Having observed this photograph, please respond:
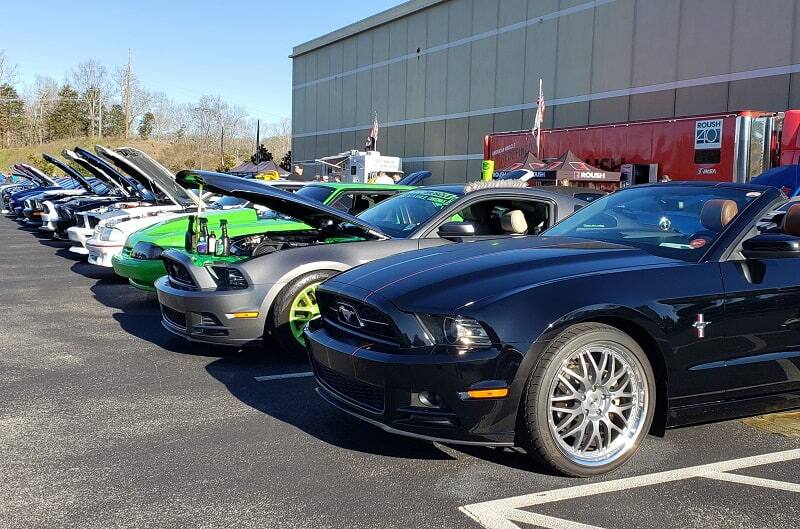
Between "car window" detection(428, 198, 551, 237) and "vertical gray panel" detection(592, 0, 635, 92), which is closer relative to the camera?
"car window" detection(428, 198, 551, 237)

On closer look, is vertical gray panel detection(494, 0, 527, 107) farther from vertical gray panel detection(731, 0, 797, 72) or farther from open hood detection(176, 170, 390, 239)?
open hood detection(176, 170, 390, 239)

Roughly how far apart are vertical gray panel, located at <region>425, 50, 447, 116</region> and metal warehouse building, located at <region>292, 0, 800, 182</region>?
8cm

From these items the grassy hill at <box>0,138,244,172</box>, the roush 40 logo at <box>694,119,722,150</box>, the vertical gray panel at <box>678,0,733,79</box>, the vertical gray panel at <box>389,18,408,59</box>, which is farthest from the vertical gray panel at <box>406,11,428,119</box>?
the grassy hill at <box>0,138,244,172</box>

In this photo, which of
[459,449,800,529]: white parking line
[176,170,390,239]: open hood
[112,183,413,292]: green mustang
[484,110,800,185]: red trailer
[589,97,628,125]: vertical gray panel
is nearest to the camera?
[459,449,800,529]: white parking line

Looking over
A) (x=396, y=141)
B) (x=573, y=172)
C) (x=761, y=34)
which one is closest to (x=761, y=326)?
(x=573, y=172)

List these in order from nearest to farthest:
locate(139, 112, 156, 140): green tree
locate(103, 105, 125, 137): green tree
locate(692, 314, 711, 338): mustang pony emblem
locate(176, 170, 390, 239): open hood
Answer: locate(692, 314, 711, 338): mustang pony emblem < locate(176, 170, 390, 239): open hood < locate(139, 112, 156, 140): green tree < locate(103, 105, 125, 137): green tree

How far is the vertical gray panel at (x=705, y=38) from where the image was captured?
24.7 m

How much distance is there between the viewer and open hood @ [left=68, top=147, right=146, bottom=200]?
13.4 metres

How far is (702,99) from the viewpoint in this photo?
25.7 metres

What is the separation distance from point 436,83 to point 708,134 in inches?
960

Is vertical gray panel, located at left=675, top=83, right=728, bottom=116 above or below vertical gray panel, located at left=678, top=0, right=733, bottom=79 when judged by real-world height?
below

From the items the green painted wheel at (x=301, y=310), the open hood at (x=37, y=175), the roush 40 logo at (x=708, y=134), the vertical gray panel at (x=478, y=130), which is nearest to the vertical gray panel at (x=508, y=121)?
the vertical gray panel at (x=478, y=130)

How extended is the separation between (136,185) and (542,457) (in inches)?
452

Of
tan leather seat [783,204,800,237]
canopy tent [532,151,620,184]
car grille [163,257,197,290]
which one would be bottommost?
car grille [163,257,197,290]
